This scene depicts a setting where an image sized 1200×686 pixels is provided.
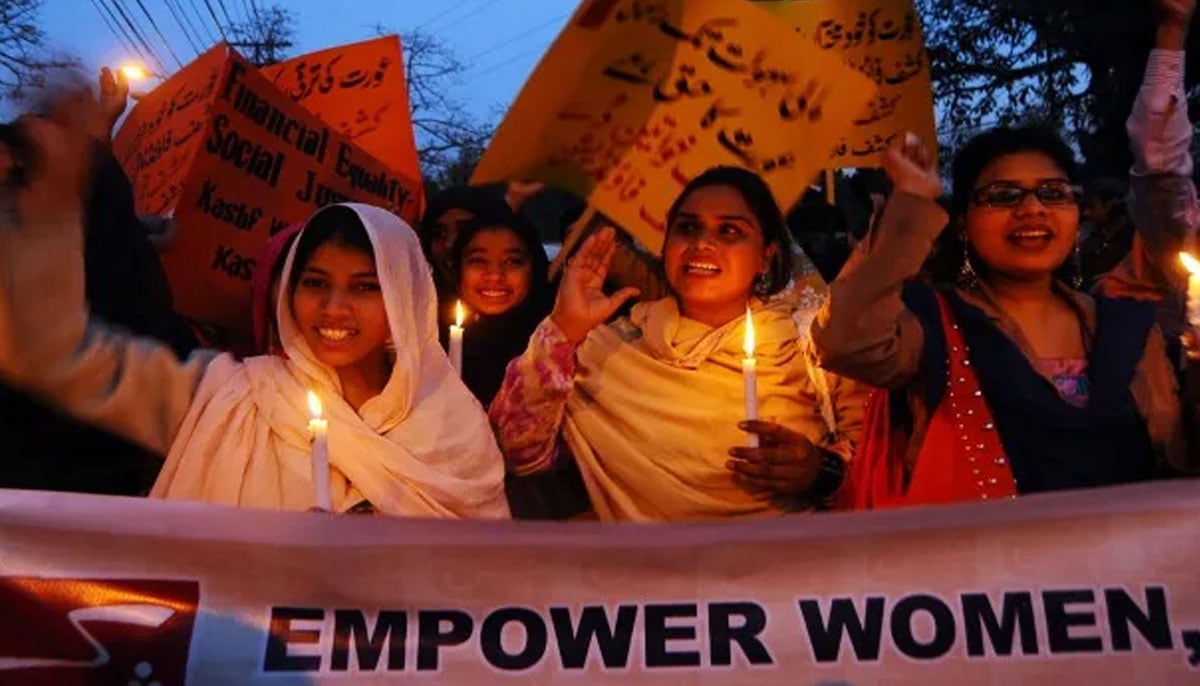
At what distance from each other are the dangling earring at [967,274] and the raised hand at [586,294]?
0.77 metres

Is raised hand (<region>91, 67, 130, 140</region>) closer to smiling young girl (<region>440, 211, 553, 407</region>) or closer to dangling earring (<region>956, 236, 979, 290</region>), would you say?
smiling young girl (<region>440, 211, 553, 407</region>)

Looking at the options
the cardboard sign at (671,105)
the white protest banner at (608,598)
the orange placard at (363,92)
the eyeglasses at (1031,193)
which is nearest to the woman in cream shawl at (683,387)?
the cardboard sign at (671,105)

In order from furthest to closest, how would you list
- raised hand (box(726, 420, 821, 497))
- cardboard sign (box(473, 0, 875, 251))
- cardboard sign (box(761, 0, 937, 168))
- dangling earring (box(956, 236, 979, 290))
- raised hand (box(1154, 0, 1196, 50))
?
cardboard sign (box(761, 0, 937, 168)) → cardboard sign (box(473, 0, 875, 251)) → raised hand (box(1154, 0, 1196, 50)) → dangling earring (box(956, 236, 979, 290)) → raised hand (box(726, 420, 821, 497))

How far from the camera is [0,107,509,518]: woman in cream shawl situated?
2.39 meters

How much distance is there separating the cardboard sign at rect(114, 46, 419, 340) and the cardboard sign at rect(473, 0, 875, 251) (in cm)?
100

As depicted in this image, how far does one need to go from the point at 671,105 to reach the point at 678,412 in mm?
1172

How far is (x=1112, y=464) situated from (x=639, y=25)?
197 cm

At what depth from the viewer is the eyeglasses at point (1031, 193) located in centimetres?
278

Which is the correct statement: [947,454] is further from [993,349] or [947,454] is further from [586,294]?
[586,294]

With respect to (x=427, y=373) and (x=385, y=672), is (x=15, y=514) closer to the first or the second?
(x=385, y=672)

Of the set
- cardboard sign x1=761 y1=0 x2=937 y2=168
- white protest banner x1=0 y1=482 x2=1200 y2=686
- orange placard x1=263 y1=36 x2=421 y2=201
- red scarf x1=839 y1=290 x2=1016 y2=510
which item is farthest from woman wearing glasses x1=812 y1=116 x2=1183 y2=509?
orange placard x1=263 y1=36 x2=421 y2=201

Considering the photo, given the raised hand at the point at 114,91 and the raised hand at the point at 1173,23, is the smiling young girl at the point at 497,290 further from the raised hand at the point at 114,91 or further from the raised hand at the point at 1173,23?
the raised hand at the point at 1173,23

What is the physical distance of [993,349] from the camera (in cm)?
267

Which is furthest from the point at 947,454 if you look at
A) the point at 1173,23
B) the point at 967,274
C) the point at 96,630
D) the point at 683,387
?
the point at 96,630
